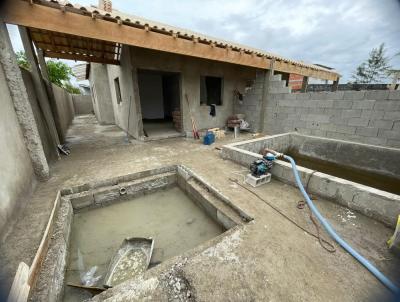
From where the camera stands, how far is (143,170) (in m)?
3.78

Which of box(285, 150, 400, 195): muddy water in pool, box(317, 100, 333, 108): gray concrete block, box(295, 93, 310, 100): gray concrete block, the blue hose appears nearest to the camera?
the blue hose

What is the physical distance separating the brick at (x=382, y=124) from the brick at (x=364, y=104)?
38 cm

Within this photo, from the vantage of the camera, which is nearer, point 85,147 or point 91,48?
point 85,147

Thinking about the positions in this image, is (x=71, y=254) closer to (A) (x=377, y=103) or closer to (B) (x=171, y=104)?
(A) (x=377, y=103)

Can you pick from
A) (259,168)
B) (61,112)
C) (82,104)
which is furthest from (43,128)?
(82,104)

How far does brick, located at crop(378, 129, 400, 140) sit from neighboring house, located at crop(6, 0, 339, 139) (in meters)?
3.72

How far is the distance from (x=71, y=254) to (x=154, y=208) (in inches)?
52.5

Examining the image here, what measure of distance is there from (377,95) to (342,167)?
6.25 ft

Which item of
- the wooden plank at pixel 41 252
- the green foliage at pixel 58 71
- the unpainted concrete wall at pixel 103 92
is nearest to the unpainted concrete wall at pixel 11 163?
the wooden plank at pixel 41 252

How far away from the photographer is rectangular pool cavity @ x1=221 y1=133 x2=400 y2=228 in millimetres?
2283

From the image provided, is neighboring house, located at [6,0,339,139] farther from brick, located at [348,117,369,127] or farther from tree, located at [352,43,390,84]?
tree, located at [352,43,390,84]

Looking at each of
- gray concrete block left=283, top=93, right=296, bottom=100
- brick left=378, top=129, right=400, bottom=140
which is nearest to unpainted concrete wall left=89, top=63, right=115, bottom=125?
gray concrete block left=283, top=93, right=296, bottom=100

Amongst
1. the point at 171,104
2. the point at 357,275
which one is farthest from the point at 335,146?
the point at 171,104

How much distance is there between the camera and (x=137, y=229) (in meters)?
2.80
